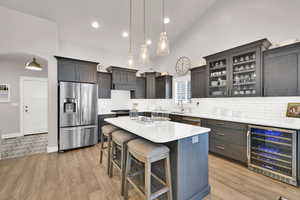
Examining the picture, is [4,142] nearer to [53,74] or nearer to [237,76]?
[53,74]

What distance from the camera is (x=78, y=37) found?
4145 millimetres

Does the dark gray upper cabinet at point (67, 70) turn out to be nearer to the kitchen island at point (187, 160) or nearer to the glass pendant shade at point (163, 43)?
the glass pendant shade at point (163, 43)

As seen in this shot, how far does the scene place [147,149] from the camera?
1478 mm

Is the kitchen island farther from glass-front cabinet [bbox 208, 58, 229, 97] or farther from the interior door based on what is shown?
the interior door

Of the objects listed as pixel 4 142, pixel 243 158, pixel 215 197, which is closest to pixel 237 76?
pixel 243 158

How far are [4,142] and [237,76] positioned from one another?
7.03 meters

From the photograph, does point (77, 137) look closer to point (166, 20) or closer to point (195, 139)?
point (195, 139)

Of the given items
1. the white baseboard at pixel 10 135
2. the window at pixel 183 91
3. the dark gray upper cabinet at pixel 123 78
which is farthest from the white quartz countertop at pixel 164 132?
the white baseboard at pixel 10 135

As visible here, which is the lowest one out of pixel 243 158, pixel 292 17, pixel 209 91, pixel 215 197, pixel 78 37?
pixel 215 197

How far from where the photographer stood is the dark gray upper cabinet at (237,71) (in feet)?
8.66

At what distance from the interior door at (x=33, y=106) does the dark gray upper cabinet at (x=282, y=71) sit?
7.17 metres

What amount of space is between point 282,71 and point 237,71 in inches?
30.4

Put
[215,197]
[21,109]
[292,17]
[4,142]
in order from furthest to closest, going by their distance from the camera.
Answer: [21,109]
[4,142]
[292,17]
[215,197]

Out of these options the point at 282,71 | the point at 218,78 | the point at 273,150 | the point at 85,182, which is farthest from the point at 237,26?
the point at 85,182
